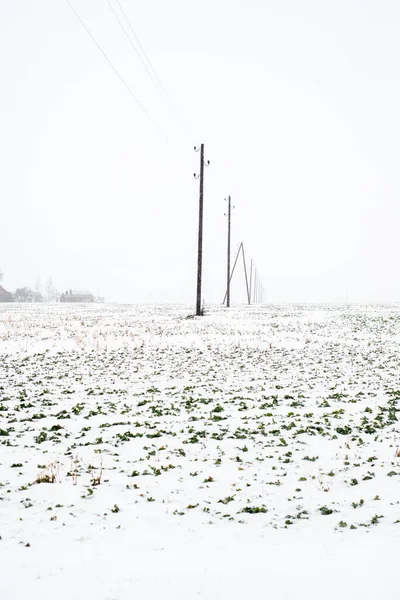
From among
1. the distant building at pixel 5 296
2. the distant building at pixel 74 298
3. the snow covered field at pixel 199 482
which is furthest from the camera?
the distant building at pixel 74 298

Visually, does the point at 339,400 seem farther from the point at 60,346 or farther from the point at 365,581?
the point at 60,346

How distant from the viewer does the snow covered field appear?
4.49 metres

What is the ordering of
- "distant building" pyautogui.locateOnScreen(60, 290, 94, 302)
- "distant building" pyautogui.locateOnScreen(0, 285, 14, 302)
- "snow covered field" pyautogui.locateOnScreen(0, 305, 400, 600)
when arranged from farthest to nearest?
"distant building" pyautogui.locateOnScreen(60, 290, 94, 302) → "distant building" pyautogui.locateOnScreen(0, 285, 14, 302) → "snow covered field" pyautogui.locateOnScreen(0, 305, 400, 600)

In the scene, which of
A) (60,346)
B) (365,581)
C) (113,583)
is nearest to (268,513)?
(365,581)

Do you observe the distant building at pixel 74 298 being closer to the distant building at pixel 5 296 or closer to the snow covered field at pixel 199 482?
the distant building at pixel 5 296

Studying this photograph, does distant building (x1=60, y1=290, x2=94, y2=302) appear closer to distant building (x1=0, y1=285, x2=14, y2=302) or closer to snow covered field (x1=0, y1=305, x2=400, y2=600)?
distant building (x1=0, y1=285, x2=14, y2=302)

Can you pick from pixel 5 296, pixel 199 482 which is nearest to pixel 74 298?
pixel 5 296

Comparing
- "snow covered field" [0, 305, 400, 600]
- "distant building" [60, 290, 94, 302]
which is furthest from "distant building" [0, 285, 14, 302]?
"snow covered field" [0, 305, 400, 600]

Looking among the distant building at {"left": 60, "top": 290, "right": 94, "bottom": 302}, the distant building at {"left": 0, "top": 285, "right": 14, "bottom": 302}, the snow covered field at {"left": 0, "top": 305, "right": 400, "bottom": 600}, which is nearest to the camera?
the snow covered field at {"left": 0, "top": 305, "right": 400, "bottom": 600}

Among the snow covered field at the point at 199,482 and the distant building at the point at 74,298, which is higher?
the distant building at the point at 74,298

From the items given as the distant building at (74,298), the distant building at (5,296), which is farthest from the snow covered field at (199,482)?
the distant building at (5,296)

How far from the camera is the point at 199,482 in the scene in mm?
6895

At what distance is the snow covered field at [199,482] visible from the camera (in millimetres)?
4488

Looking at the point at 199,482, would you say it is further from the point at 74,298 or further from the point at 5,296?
the point at 5,296
